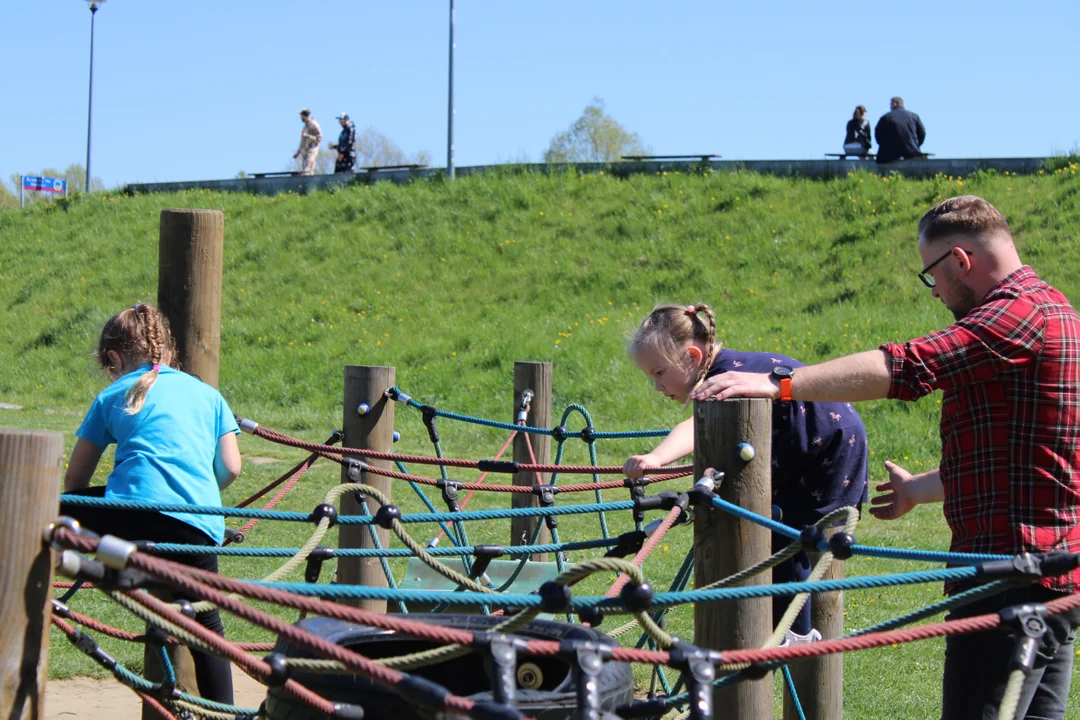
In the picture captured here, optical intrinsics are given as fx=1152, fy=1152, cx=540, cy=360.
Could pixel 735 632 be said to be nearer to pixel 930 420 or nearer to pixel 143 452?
pixel 143 452

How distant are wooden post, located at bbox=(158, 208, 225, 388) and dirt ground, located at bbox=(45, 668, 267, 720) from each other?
4.24 ft

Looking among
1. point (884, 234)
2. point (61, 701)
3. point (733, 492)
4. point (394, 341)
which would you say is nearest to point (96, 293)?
point (394, 341)

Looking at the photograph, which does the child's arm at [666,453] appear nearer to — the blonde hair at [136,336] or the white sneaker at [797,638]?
the white sneaker at [797,638]

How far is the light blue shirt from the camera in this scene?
340 cm

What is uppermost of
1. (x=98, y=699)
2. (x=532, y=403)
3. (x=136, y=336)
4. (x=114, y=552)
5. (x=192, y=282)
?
(x=192, y=282)

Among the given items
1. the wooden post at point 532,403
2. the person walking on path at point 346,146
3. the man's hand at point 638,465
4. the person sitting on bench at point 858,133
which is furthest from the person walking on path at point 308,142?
the man's hand at point 638,465

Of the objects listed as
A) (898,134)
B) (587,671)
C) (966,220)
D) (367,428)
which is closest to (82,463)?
→ (367,428)

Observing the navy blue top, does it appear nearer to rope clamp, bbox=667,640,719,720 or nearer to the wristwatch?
the wristwatch

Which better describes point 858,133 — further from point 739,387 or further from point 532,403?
point 739,387

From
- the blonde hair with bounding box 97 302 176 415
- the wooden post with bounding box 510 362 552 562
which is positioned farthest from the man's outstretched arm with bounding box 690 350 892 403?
the wooden post with bounding box 510 362 552 562

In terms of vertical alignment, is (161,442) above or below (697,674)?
above

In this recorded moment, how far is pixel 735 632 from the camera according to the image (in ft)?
8.54

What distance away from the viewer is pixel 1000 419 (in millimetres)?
2432

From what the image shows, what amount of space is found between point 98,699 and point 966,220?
361cm
